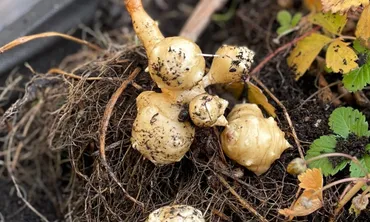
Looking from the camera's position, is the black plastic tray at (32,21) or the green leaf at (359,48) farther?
the black plastic tray at (32,21)

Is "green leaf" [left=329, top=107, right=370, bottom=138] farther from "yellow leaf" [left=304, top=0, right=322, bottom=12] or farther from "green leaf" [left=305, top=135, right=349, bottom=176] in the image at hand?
"yellow leaf" [left=304, top=0, right=322, bottom=12]

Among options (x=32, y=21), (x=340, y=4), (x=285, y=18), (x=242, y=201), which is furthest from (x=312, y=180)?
(x=32, y=21)

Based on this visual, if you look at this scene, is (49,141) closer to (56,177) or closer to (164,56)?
(56,177)

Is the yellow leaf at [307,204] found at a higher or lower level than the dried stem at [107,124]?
lower

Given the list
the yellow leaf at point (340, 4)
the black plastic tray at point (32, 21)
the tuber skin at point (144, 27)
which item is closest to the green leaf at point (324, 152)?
the yellow leaf at point (340, 4)

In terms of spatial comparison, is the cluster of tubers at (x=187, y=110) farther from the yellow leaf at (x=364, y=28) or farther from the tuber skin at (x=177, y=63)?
the yellow leaf at (x=364, y=28)

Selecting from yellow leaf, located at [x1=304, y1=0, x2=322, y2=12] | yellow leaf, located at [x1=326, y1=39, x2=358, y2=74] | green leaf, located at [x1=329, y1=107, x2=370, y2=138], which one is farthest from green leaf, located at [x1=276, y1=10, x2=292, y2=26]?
green leaf, located at [x1=329, y1=107, x2=370, y2=138]

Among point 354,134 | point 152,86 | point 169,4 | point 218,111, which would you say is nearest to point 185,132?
point 218,111
